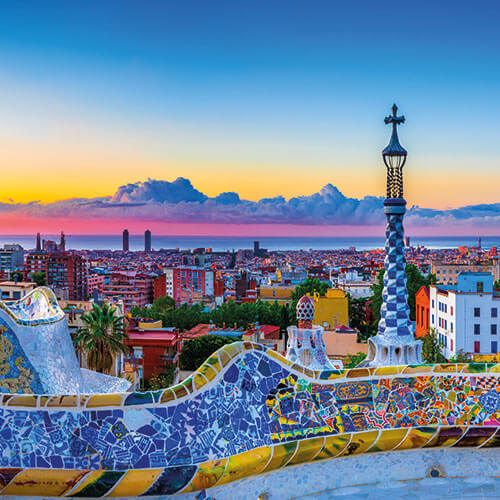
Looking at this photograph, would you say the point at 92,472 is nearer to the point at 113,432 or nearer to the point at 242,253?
the point at 113,432

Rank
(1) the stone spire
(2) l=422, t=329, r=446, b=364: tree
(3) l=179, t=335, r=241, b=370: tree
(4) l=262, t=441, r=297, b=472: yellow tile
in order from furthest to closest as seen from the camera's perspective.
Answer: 1. (3) l=179, t=335, r=241, b=370: tree
2. (2) l=422, t=329, r=446, b=364: tree
3. (1) the stone spire
4. (4) l=262, t=441, r=297, b=472: yellow tile

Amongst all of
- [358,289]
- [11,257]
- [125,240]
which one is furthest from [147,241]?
[358,289]

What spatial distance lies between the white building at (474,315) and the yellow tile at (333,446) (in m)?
19.4

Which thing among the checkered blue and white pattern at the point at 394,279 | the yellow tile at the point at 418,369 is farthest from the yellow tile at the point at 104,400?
the checkered blue and white pattern at the point at 394,279

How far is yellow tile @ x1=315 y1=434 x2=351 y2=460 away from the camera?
11.2 ft

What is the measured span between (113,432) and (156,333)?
1762 cm

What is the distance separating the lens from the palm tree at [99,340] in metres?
12.7

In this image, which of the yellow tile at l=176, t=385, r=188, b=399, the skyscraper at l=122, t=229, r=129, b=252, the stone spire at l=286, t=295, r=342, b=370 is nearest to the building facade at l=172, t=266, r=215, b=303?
the stone spire at l=286, t=295, r=342, b=370

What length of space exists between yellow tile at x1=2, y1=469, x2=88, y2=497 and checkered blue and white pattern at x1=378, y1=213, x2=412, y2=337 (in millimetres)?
5842

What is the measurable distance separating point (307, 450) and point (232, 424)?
453 millimetres

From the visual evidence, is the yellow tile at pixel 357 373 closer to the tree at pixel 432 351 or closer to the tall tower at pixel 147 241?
the tree at pixel 432 351

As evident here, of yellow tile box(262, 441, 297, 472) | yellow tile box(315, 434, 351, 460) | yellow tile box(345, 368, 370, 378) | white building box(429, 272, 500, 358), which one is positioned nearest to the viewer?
yellow tile box(262, 441, 297, 472)

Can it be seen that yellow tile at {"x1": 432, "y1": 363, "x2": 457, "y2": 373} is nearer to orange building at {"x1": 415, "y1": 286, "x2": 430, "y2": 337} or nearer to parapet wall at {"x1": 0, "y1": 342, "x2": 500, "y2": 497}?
parapet wall at {"x1": 0, "y1": 342, "x2": 500, "y2": 497}

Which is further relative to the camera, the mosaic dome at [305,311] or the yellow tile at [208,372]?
the mosaic dome at [305,311]
